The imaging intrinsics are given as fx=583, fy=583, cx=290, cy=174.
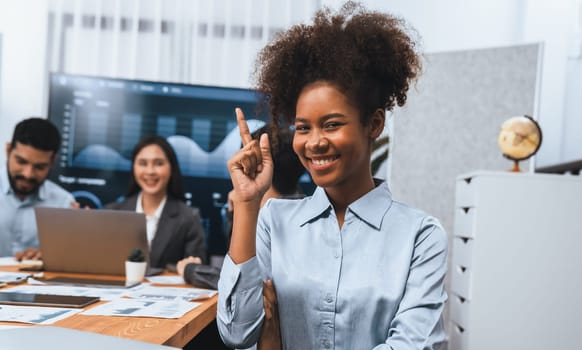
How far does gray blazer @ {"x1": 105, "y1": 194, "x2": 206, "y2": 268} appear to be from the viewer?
266 centimetres

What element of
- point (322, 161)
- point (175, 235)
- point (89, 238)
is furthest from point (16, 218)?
point (322, 161)

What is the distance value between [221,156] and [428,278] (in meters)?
2.51

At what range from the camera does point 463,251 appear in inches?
92.3

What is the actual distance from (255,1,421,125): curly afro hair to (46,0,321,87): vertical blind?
261 cm

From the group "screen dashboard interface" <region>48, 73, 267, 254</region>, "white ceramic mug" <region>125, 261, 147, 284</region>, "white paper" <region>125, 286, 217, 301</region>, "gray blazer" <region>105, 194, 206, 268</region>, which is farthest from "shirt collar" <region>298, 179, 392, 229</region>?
"screen dashboard interface" <region>48, 73, 267, 254</region>

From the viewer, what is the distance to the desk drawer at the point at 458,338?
2.21 m

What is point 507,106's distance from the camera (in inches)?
120

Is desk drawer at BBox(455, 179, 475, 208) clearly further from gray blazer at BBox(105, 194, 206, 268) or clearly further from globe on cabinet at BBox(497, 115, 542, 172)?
gray blazer at BBox(105, 194, 206, 268)

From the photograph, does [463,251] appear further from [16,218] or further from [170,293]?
[16,218]

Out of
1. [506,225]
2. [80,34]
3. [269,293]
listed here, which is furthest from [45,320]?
[80,34]

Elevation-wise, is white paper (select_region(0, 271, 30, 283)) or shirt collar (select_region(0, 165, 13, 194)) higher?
shirt collar (select_region(0, 165, 13, 194))

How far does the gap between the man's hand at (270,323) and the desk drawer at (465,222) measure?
1258 millimetres

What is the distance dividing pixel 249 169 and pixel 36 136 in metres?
1.90

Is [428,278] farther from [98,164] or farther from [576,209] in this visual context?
[98,164]
